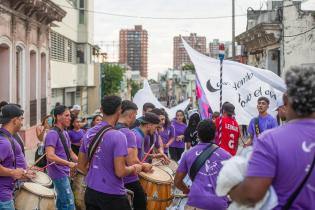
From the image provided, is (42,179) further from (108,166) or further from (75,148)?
(75,148)

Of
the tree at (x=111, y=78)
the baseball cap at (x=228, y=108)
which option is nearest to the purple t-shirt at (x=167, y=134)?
the baseball cap at (x=228, y=108)

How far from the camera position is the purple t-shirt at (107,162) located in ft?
17.2

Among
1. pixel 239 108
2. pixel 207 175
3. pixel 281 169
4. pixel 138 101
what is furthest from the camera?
pixel 138 101

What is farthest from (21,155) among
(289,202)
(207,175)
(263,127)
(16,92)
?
(16,92)

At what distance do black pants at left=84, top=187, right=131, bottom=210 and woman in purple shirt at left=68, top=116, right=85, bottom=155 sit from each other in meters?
4.29

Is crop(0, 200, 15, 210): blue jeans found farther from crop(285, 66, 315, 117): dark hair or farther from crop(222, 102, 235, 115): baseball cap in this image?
crop(222, 102, 235, 115): baseball cap

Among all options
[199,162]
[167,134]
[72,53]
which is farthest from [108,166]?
[72,53]

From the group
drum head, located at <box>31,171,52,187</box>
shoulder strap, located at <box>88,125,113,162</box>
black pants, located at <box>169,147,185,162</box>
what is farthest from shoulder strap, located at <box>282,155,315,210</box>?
black pants, located at <box>169,147,185,162</box>

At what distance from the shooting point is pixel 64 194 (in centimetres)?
731

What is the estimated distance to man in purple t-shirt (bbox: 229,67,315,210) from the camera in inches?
117

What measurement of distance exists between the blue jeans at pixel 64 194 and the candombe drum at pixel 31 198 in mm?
825

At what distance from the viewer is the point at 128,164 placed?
19.4 feet

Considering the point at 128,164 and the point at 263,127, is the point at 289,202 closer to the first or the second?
the point at 128,164

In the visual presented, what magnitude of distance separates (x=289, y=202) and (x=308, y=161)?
Answer: 0.84ft
